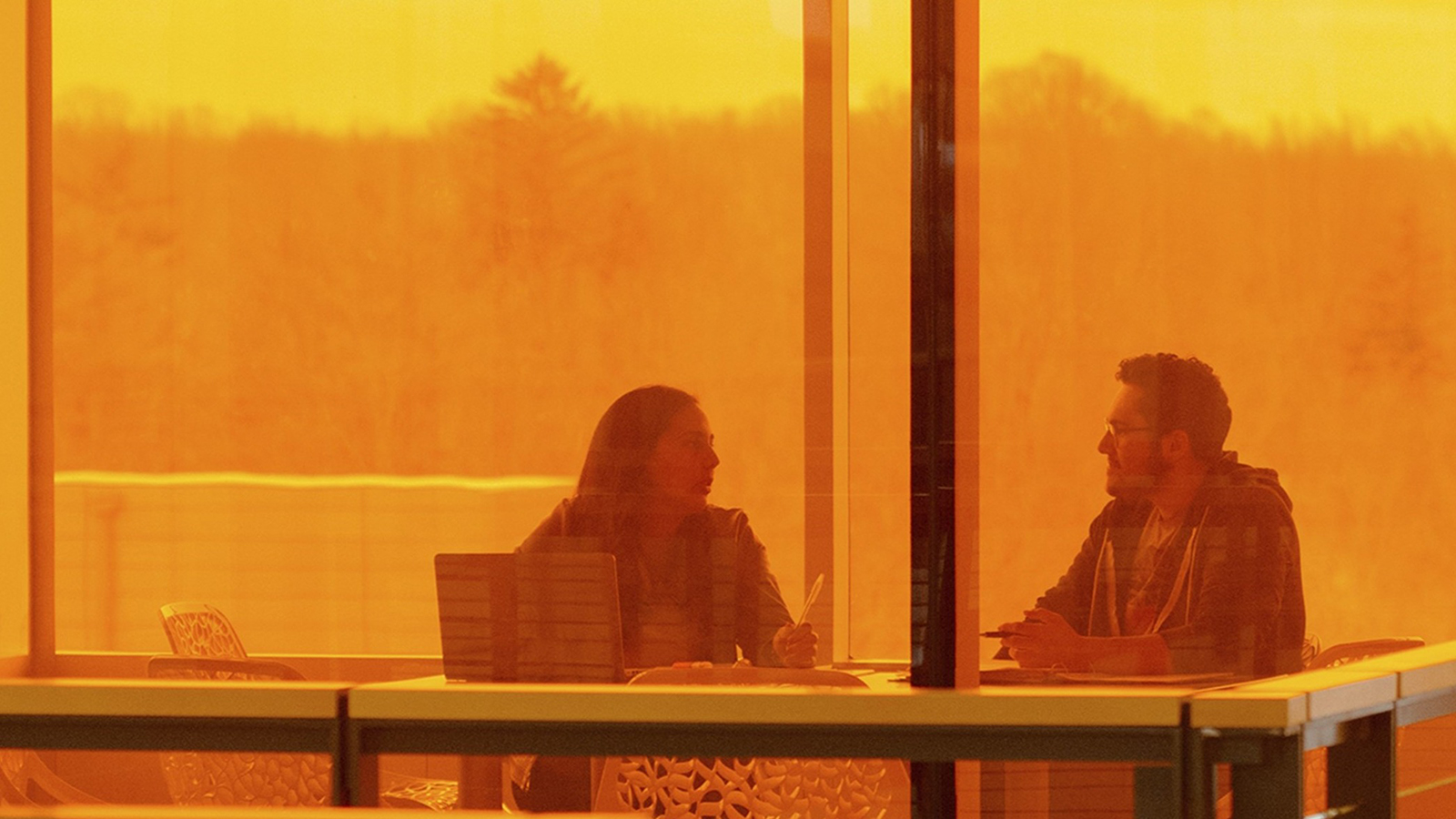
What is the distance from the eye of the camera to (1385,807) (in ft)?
8.06

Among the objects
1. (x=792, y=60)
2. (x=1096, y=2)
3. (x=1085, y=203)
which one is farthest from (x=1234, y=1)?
(x=792, y=60)

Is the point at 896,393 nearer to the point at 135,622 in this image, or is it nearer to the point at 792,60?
the point at 792,60

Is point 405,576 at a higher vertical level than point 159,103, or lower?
lower

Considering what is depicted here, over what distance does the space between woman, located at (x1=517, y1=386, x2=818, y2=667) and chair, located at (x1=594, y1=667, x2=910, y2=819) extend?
1.88ft

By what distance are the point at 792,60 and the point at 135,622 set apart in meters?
1.79

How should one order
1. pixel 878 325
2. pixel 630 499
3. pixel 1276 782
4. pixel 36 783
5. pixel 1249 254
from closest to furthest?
1. pixel 1276 782
2. pixel 36 783
3. pixel 878 325
4. pixel 630 499
5. pixel 1249 254

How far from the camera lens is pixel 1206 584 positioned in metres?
3.45

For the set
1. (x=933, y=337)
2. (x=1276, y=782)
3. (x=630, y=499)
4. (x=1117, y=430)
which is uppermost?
(x=933, y=337)

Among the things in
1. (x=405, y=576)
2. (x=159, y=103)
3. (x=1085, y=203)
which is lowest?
(x=405, y=576)

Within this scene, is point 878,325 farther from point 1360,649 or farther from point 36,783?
point 36,783

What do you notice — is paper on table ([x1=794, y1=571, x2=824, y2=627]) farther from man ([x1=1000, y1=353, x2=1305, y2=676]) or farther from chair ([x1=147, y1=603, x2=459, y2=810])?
chair ([x1=147, y1=603, x2=459, y2=810])

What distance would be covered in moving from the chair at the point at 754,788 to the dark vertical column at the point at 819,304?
57 cm

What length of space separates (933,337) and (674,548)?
33.0 inches

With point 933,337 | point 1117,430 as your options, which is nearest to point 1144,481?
point 1117,430
